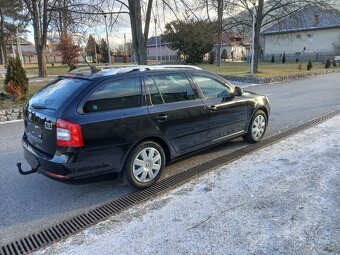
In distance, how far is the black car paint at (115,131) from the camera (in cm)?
338

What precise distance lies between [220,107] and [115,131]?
199cm

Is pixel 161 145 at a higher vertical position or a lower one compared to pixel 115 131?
lower

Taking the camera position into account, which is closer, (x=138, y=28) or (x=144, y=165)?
(x=144, y=165)

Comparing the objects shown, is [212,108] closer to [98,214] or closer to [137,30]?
[98,214]

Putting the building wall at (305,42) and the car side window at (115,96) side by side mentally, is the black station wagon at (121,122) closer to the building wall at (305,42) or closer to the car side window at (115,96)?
the car side window at (115,96)

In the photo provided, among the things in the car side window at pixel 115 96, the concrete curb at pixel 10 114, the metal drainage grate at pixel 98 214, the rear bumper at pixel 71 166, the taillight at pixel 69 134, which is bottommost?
the metal drainage grate at pixel 98 214

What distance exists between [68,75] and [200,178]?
7.45 ft

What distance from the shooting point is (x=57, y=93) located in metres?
3.71

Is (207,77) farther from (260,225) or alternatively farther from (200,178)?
(260,225)

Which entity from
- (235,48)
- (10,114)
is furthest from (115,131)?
(235,48)

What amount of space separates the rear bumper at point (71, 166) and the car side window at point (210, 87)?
1.93 meters

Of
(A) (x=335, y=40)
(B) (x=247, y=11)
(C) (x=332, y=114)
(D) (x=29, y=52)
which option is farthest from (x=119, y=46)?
(C) (x=332, y=114)

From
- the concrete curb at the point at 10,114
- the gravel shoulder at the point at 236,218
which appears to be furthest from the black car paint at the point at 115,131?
the concrete curb at the point at 10,114

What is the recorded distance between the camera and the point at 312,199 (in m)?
3.59
